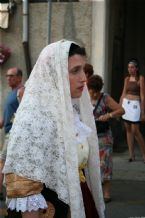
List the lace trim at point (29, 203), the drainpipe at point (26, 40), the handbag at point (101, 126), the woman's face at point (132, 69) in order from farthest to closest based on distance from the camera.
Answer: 1. the drainpipe at point (26, 40)
2. the woman's face at point (132, 69)
3. the handbag at point (101, 126)
4. the lace trim at point (29, 203)

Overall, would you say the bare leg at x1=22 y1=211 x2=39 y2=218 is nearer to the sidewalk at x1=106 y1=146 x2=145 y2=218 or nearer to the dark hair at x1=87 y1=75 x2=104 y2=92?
the sidewalk at x1=106 y1=146 x2=145 y2=218

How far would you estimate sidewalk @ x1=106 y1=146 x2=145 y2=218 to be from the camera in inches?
248

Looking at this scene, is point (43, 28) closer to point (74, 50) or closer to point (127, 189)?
point (127, 189)

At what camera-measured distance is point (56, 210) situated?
8.71ft

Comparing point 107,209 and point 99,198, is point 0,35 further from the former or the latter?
point 99,198

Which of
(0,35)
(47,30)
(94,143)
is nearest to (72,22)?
(47,30)

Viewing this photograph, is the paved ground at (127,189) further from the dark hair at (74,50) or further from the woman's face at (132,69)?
the dark hair at (74,50)

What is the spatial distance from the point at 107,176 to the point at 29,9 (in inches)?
170

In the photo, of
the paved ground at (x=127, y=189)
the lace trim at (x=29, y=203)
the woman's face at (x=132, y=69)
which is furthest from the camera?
the woman's face at (x=132, y=69)

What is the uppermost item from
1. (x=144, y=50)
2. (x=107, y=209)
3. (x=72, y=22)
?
(x=72, y=22)

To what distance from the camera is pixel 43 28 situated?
986 centimetres

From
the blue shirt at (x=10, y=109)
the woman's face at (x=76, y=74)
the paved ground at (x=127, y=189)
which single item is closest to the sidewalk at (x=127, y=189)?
the paved ground at (x=127, y=189)

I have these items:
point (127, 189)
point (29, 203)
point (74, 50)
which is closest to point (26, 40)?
point (127, 189)

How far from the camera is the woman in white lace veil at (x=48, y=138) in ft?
8.26
